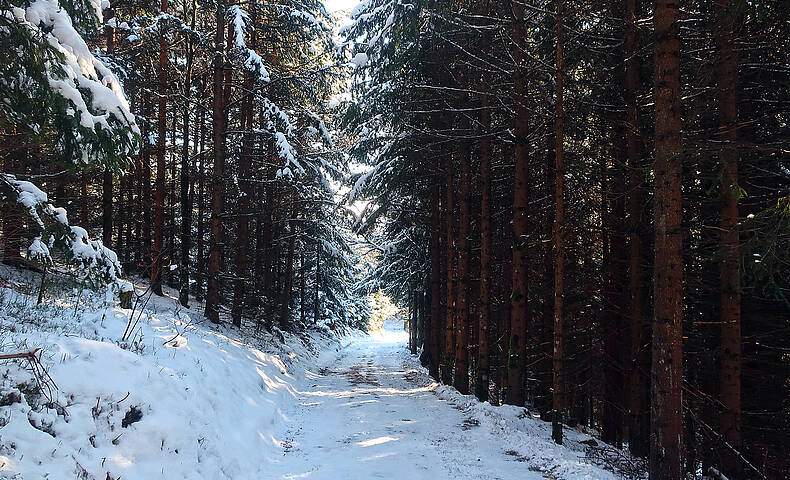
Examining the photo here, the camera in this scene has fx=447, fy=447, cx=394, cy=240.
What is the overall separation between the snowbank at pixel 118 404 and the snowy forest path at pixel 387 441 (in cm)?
68

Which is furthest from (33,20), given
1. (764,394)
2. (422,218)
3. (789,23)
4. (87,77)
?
(422,218)

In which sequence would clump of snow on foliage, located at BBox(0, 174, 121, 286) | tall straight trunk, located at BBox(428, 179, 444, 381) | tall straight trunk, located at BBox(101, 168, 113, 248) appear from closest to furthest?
clump of snow on foliage, located at BBox(0, 174, 121, 286), tall straight trunk, located at BBox(101, 168, 113, 248), tall straight trunk, located at BBox(428, 179, 444, 381)

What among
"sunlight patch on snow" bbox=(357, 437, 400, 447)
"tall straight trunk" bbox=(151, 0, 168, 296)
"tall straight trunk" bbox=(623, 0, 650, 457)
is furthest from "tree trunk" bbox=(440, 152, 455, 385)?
"tall straight trunk" bbox=(151, 0, 168, 296)

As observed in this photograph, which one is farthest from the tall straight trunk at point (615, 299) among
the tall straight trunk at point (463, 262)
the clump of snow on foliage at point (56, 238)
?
the clump of snow on foliage at point (56, 238)

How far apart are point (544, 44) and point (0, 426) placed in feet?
40.4

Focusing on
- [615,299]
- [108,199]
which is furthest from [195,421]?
[108,199]

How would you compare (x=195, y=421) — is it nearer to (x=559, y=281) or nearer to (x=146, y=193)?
(x=559, y=281)

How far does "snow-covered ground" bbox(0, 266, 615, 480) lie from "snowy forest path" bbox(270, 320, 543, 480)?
0.14ft

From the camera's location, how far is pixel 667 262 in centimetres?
634

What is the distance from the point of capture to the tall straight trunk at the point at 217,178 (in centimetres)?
1426

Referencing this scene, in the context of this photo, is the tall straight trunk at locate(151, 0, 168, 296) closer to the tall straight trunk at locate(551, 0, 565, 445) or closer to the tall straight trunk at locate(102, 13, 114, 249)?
the tall straight trunk at locate(102, 13, 114, 249)

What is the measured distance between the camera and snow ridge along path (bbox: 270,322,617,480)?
7.10m

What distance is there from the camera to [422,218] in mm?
20359

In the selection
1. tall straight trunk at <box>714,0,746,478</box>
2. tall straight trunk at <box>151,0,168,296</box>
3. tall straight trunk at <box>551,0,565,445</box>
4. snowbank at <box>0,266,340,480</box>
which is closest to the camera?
snowbank at <box>0,266,340,480</box>
